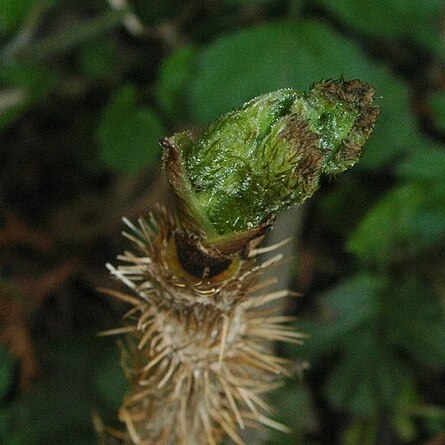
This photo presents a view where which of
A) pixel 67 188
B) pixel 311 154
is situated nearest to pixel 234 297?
pixel 311 154

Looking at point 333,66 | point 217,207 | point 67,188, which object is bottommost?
point 67,188

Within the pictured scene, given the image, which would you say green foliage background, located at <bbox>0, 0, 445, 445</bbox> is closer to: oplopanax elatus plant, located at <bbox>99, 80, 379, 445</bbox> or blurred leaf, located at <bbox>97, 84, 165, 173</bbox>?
blurred leaf, located at <bbox>97, 84, 165, 173</bbox>

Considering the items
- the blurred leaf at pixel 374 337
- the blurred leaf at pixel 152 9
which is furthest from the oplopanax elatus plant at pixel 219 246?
the blurred leaf at pixel 152 9

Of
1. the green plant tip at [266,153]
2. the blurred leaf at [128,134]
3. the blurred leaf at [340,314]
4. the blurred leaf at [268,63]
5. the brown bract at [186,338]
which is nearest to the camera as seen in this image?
the green plant tip at [266,153]

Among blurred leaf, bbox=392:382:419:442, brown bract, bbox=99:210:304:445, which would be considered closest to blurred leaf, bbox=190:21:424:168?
brown bract, bbox=99:210:304:445

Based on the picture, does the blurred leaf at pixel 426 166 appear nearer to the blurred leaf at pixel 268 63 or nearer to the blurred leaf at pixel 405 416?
the blurred leaf at pixel 268 63

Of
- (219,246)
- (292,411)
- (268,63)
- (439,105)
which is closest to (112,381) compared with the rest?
(292,411)

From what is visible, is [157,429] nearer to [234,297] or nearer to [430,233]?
[234,297]
